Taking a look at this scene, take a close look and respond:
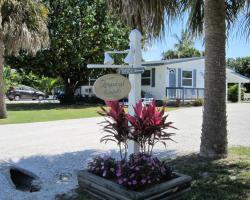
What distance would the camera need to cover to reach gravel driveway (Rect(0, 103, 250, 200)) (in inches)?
241

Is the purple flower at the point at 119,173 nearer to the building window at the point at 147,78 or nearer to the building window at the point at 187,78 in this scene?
the building window at the point at 147,78

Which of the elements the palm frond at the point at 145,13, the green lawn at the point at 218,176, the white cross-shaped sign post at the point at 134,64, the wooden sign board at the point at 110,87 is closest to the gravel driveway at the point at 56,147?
the green lawn at the point at 218,176

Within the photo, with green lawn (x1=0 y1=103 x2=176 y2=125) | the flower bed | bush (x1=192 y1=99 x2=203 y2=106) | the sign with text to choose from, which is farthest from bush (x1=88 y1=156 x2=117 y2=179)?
bush (x1=192 y1=99 x2=203 y2=106)

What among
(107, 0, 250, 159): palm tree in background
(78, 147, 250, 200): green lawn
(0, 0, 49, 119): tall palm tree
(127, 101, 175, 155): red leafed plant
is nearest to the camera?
(127, 101, 175, 155): red leafed plant

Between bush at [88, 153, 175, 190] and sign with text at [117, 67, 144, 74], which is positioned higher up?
Answer: sign with text at [117, 67, 144, 74]

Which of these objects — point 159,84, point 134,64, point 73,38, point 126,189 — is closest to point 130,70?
point 134,64

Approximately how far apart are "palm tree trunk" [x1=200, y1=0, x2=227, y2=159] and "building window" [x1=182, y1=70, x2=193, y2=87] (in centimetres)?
2287

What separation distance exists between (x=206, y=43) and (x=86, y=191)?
4158mm

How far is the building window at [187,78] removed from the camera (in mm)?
30266

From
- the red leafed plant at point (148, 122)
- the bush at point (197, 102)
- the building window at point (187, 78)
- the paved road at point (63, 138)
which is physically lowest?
the paved road at point (63, 138)

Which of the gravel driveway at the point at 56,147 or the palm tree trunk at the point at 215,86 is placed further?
the palm tree trunk at the point at 215,86

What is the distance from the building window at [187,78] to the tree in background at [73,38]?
264 inches

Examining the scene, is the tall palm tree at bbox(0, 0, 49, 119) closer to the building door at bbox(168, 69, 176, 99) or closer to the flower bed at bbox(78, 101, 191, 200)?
the flower bed at bbox(78, 101, 191, 200)

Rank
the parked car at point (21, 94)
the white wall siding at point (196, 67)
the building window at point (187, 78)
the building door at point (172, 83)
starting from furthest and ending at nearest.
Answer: the parked car at point (21, 94), the building window at point (187, 78), the white wall siding at point (196, 67), the building door at point (172, 83)
